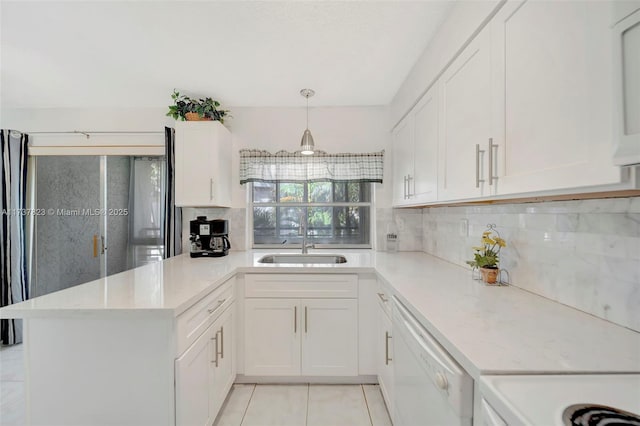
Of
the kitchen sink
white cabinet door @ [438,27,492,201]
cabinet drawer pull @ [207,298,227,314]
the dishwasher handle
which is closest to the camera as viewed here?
the dishwasher handle

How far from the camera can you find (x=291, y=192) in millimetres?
2959

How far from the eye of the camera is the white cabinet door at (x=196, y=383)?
1196 mm

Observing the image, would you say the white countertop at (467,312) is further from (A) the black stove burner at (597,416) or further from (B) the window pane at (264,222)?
(B) the window pane at (264,222)

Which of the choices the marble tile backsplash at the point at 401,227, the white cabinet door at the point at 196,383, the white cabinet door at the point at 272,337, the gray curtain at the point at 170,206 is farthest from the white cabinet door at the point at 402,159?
the gray curtain at the point at 170,206

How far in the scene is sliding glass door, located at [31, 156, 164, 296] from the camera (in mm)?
2975

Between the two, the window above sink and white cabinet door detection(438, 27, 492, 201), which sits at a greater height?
white cabinet door detection(438, 27, 492, 201)

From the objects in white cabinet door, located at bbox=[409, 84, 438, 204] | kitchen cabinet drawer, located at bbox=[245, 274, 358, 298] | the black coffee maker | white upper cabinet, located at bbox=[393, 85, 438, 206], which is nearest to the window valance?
white upper cabinet, located at bbox=[393, 85, 438, 206]

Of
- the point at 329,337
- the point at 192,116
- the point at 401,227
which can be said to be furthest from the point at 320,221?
the point at 192,116

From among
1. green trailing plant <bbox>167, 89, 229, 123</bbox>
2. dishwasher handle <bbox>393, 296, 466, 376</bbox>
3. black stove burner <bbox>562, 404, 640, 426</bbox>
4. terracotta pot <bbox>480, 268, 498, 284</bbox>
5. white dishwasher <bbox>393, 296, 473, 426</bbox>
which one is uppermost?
green trailing plant <bbox>167, 89, 229, 123</bbox>

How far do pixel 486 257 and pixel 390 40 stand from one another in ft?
4.63

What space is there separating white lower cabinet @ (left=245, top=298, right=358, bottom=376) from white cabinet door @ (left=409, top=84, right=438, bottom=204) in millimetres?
933

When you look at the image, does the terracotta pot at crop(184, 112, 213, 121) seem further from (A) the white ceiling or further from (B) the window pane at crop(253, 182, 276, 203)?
(B) the window pane at crop(253, 182, 276, 203)

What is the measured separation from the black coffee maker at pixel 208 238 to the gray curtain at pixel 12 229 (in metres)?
1.88

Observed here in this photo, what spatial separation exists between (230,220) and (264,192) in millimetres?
454
